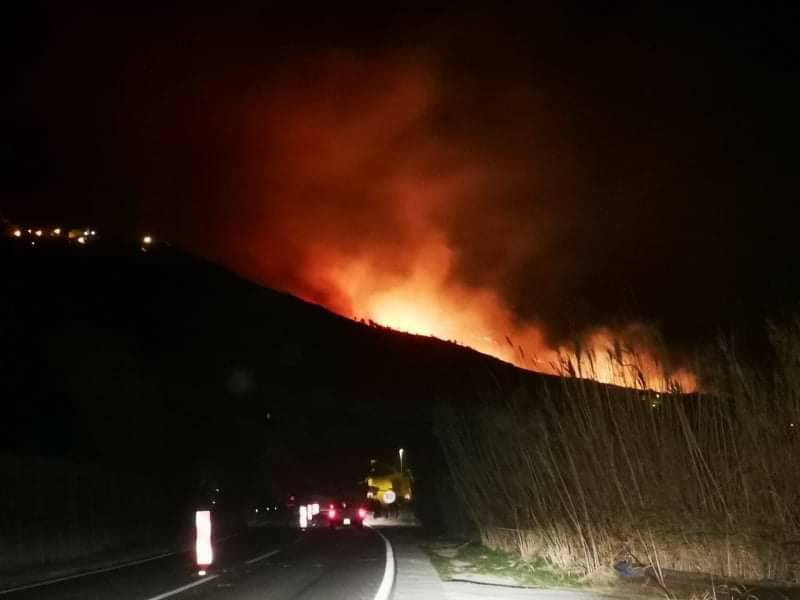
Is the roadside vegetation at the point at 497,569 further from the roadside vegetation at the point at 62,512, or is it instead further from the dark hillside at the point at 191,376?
the roadside vegetation at the point at 62,512

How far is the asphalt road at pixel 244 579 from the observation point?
17.4 meters

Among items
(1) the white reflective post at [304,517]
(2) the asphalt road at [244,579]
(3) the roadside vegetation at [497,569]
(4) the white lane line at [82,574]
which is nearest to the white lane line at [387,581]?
(2) the asphalt road at [244,579]

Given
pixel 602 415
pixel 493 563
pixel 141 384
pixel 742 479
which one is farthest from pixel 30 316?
pixel 742 479

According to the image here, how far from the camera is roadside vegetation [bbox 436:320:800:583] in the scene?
14.1 meters

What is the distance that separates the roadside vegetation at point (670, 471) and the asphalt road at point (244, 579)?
13.9ft

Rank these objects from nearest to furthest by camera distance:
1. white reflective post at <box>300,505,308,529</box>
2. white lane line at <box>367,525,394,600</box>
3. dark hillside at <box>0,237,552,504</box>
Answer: white lane line at <box>367,525,394,600</box>, dark hillside at <box>0,237,552,504</box>, white reflective post at <box>300,505,308,529</box>

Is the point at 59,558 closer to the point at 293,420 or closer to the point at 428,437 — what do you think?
the point at 428,437

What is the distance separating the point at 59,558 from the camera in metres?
28.3

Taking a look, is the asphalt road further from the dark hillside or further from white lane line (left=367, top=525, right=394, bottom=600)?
the dark hillside

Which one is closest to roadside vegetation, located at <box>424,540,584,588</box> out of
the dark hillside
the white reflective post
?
the dark hillside

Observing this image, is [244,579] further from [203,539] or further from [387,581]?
[203,539]

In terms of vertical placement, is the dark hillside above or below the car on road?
above

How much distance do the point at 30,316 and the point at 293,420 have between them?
1666 inches

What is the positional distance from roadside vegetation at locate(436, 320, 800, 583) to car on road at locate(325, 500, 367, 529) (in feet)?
109
